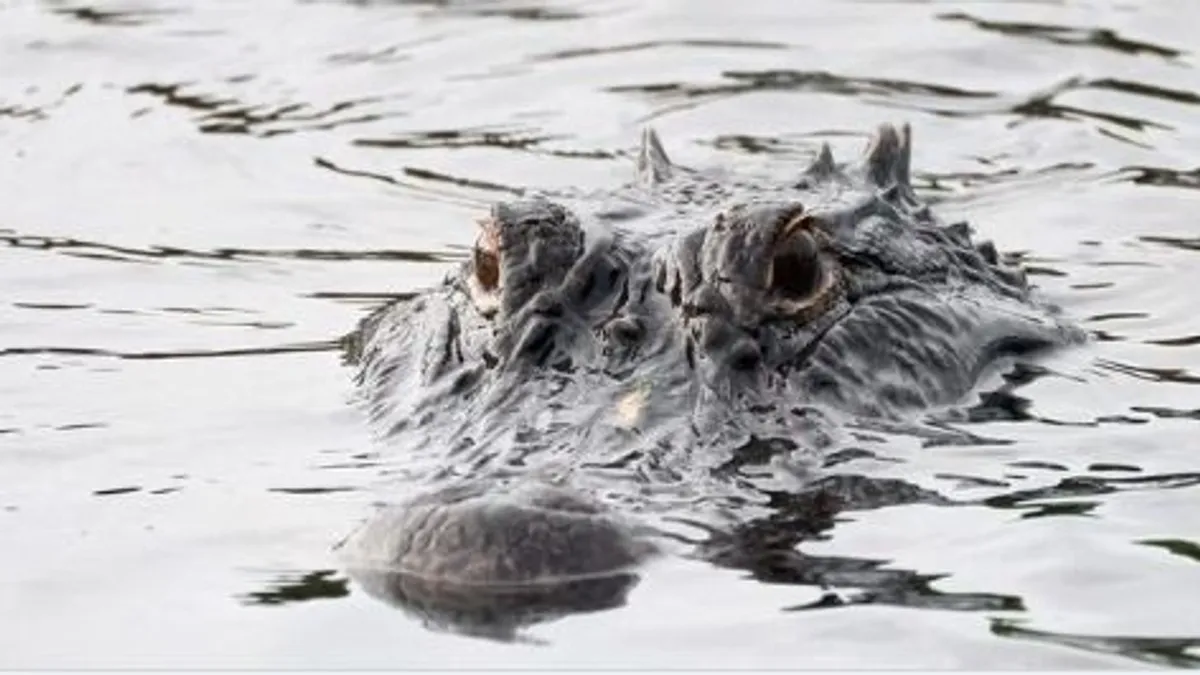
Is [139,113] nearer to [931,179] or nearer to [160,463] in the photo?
[931,179]

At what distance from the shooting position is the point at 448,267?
11711 mm

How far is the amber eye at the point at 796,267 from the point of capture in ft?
27.9

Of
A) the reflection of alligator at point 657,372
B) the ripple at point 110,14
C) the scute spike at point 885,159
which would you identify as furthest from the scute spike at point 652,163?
the ripple at point 110,14

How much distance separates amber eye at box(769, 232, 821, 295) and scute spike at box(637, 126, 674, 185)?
156 centimetres

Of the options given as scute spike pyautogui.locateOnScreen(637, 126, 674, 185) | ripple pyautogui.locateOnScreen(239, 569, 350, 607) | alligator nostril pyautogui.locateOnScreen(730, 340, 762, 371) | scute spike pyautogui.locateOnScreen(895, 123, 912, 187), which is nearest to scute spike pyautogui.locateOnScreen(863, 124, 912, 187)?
scute spike pyautogui.locateOnScreen(895, 123, 912, 187)

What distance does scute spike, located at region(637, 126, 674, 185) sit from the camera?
10322mm

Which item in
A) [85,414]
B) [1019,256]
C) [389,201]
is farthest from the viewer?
[389,201]

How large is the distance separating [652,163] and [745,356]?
7.66ft

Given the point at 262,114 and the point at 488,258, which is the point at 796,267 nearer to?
the point at 488,258

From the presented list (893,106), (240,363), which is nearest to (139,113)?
(893,106)

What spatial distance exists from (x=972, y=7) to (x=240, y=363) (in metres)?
6.25

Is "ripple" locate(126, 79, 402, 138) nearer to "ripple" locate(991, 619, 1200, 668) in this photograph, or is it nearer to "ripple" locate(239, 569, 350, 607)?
"ripple" locate(239, 569, 350, 607)

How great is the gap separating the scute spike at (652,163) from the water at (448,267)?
1138 millimetres

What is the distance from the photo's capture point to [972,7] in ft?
50.0
